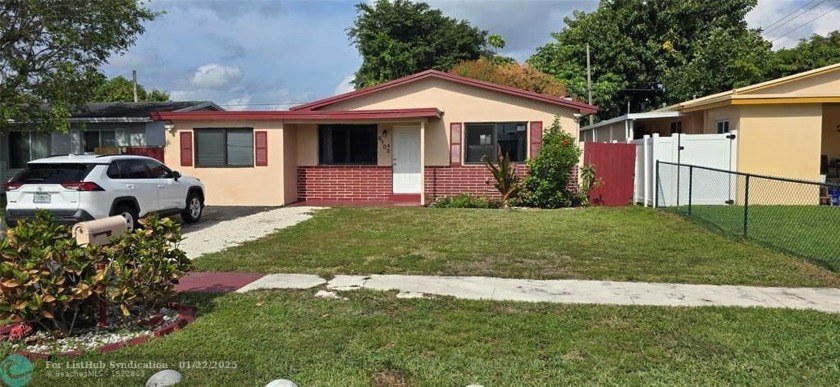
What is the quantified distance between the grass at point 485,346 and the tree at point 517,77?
23270 mm

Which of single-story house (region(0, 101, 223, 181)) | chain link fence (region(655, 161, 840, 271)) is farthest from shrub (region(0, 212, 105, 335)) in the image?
single-story house (region(0, 101, 223, 181))

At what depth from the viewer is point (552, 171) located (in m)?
14.5

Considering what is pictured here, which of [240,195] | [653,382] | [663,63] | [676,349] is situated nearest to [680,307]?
[676,349]

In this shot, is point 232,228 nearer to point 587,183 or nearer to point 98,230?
point 98,230

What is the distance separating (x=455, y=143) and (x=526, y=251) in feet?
24.9

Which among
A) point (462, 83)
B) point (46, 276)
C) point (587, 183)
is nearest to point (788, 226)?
point (587, 183)

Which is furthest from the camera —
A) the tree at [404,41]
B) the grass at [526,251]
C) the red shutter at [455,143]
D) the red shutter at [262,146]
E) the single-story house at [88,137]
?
the tree at [404,41]

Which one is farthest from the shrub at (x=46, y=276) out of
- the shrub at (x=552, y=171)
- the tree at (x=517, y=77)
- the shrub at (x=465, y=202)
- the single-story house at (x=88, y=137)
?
the tree at (x=517, y=77)

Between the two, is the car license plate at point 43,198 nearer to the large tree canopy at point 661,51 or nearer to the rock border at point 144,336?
the rock border at point 144,336

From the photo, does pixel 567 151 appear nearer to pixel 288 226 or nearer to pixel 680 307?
pixel 288 226

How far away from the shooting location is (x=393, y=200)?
1630 cm

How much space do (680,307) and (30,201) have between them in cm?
966

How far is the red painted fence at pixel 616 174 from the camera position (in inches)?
595

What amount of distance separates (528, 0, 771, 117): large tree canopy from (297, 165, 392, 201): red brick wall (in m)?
17.8
